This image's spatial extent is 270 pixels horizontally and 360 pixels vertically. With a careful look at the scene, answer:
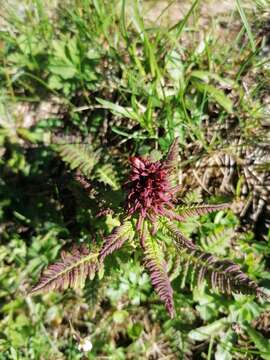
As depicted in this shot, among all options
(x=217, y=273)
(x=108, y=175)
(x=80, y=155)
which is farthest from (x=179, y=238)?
(x=80, y=155)

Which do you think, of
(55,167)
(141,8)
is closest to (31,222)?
(55,167)

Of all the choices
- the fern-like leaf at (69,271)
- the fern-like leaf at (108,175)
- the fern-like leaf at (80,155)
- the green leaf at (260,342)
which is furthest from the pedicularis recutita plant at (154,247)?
the green leaf at (260,342)

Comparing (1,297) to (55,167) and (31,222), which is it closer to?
(31,222)

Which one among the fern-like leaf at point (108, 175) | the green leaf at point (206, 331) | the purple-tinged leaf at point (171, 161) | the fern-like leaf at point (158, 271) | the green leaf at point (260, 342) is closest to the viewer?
the fern-like leaf at point (158, 271)

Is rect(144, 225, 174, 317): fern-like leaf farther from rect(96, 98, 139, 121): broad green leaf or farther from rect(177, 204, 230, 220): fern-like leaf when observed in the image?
rect(96, 98, 139, 121): broad green leaf

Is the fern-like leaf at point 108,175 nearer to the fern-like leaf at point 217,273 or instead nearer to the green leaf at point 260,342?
the fern-like leaf at point 217,273

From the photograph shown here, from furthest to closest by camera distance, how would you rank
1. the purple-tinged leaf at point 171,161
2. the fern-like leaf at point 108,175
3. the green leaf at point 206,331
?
the green leaf at point 206,331
the fern-like leaf at point 108,175
the purple-tinged leaf at point 171,161

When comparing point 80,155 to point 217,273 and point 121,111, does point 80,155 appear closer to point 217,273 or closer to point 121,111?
point 121,111
